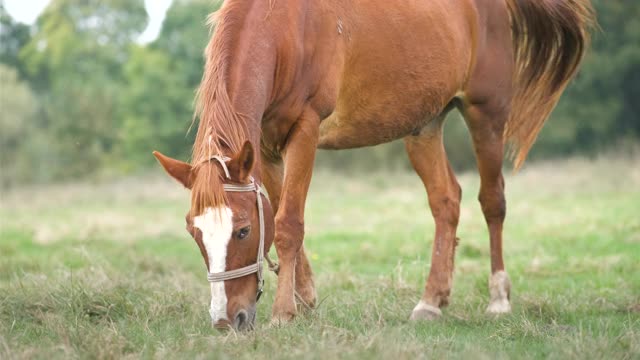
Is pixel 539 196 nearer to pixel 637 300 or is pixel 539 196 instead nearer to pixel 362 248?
pixel 362 248

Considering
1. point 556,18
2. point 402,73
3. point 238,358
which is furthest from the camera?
point 556,18

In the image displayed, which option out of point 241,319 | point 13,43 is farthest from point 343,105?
point 13,43

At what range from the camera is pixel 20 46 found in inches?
1548

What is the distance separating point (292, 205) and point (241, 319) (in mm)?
926

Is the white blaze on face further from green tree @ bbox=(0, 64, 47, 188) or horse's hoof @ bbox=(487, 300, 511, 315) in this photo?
green tree @ bbox=(0, 64, 47, 188)

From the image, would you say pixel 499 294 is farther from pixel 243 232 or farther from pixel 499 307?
pixel 243 232

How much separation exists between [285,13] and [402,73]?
1.15 meters

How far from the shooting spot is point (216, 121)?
451cm

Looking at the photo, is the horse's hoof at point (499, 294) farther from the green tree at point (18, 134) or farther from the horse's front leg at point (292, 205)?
the green tree at point (18, 134)

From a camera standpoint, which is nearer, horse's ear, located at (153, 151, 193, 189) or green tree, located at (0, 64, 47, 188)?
horse's ear, located at (153, 151, 193, 189)

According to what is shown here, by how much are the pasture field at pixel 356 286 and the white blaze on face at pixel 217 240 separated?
206 mm

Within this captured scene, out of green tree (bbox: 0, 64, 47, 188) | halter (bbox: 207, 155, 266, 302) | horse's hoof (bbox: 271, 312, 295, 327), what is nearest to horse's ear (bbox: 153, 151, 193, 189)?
halter (bbox: 207, 155, 266, 302)

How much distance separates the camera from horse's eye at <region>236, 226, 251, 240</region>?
4.38m

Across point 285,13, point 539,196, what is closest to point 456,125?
point 539,196
